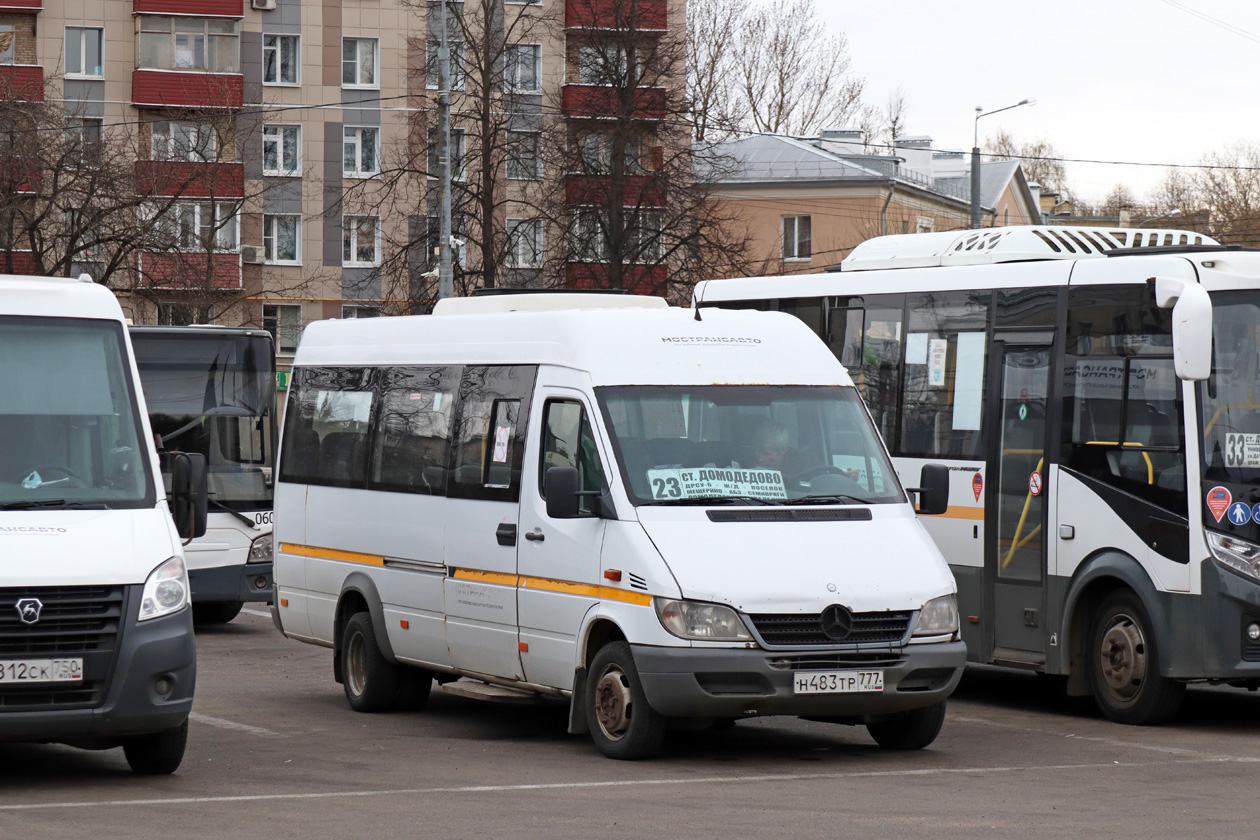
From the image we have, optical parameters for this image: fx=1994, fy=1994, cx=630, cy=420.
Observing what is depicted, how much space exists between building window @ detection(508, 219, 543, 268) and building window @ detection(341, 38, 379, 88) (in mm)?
11416

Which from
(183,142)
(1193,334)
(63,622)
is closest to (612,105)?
(183,142)

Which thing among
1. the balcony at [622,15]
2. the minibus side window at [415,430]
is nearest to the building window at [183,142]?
the balcony at [622,15]

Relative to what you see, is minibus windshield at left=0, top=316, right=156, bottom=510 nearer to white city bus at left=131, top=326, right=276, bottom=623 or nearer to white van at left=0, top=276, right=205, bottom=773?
white van at left=0, top=276, right=205, bottom=773

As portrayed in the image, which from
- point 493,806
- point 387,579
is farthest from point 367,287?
point 493,806

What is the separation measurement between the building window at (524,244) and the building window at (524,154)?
4.05ft

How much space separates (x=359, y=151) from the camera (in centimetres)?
6469

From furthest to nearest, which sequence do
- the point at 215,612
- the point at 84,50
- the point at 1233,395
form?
the point at 84,50, the point at 215,612, the point at 1233,395

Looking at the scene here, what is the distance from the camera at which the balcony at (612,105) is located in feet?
161

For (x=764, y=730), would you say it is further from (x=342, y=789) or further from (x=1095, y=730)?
(x=342, y=789)

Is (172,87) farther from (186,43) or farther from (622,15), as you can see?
(622,15)

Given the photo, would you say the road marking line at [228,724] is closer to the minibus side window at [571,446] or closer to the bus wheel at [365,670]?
the bus wheel at [365,670]

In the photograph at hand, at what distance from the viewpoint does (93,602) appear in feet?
30.6

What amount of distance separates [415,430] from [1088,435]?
4.26 meters

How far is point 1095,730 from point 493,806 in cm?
465
